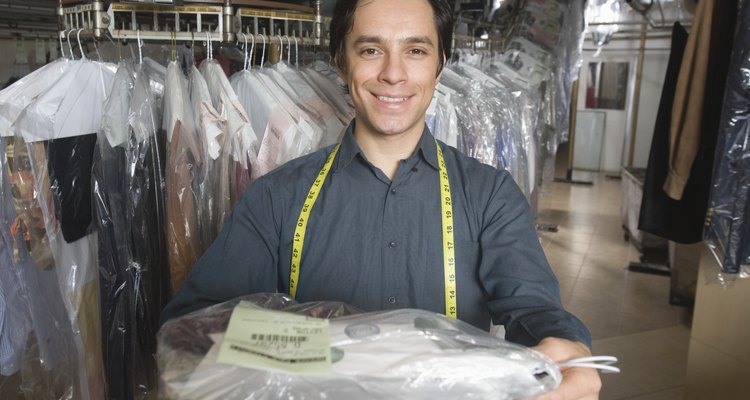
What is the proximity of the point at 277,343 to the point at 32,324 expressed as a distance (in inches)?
48.7

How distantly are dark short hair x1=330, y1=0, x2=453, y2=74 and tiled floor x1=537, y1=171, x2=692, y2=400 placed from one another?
2058 mm

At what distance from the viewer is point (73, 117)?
1572 mm

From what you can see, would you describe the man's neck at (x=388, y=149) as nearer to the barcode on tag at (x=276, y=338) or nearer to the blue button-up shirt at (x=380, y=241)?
the blue button-up shirt at (x=380, y=241)

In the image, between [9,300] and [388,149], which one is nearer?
[388,149]

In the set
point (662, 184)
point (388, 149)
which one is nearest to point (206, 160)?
point (388, 149)

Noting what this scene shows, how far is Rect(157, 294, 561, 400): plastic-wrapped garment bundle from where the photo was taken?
2.25ft

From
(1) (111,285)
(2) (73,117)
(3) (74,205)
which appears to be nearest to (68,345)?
(1) (111,285)

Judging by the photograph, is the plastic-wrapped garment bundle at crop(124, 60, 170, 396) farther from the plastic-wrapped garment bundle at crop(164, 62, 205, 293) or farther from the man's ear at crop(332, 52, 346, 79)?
the man's ear at crop(332, 52, 346, 79)

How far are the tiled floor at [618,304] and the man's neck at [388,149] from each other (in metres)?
1.98

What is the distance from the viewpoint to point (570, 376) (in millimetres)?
799

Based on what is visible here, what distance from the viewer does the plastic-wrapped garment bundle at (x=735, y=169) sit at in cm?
183

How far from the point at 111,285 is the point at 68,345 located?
0.24m

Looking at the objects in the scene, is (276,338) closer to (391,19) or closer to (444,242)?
(444,242)

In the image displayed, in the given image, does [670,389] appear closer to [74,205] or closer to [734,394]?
[734,394]
